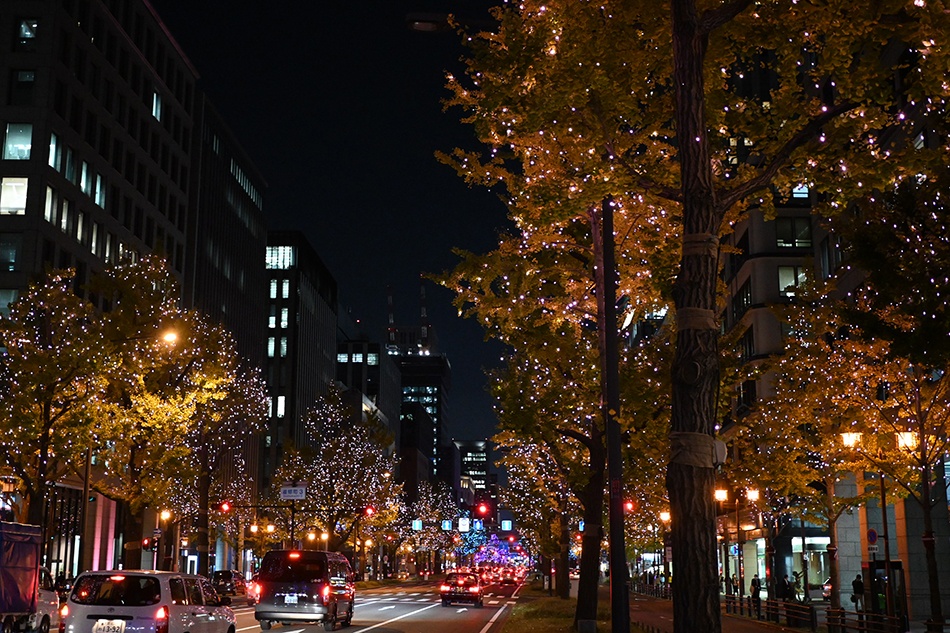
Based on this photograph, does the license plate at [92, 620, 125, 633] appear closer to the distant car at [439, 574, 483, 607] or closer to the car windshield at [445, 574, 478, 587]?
the distant car at [439, 574, 483, 607]

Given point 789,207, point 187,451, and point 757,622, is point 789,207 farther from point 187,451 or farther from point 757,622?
point 187,451

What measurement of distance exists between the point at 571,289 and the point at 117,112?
52.4 meters

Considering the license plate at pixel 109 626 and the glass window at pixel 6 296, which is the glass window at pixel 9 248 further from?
the license plate at pixel 109 626

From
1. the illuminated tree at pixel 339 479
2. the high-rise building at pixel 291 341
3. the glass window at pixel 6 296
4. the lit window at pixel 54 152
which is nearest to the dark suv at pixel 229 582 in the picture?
the illuminated tree at pixel 339 479

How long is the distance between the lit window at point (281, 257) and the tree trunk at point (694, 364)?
399 feet

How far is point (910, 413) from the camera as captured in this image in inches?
1208

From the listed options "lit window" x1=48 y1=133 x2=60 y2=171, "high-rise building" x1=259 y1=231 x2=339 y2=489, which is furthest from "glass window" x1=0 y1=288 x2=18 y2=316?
"high-rise building" x1=259 y1=231 x2=339 y2=489

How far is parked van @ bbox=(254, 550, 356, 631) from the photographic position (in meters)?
28.5

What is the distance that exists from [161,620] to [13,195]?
45.9 m

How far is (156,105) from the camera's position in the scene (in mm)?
75312

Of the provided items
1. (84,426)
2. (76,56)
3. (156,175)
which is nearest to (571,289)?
(84,426)

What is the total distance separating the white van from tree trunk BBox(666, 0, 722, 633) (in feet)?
34.5

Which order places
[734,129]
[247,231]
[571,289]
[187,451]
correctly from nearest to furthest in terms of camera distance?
[734,129], [571,289], [187,451], [247,231]

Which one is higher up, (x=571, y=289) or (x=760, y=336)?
(x=760, y=336)
